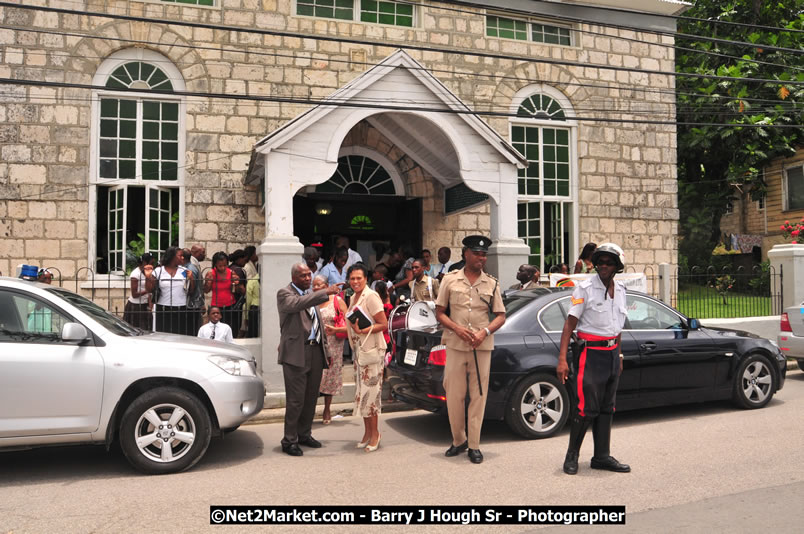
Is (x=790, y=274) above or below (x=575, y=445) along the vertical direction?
above

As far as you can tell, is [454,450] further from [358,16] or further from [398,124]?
[358,16]

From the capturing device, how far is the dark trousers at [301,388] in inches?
249

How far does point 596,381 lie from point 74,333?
4365 mm

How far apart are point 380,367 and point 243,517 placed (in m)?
2.19

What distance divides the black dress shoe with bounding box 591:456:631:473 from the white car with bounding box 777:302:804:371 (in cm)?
637

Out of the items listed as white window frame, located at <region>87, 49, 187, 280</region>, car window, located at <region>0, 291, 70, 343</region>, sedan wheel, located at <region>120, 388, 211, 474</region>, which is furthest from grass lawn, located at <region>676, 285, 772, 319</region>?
car window, located at <region>0, 291, 70, 343</region>

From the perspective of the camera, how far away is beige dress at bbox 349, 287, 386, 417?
6.30 metres

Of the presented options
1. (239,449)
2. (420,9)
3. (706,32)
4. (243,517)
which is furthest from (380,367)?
(706,32)

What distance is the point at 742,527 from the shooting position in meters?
4.20

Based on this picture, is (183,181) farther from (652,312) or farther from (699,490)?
(699,490)

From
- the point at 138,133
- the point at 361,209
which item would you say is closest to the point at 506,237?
the point at 361,209

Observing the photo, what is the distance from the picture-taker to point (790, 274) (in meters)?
13.2

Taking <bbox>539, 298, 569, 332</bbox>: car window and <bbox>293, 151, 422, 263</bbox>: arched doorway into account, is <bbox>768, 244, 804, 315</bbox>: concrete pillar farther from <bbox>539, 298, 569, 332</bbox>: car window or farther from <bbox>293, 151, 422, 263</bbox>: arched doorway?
<bbox>539, 298, 569, 332</bbox>: car window

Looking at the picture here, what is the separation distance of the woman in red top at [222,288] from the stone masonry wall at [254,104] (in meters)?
3.09
